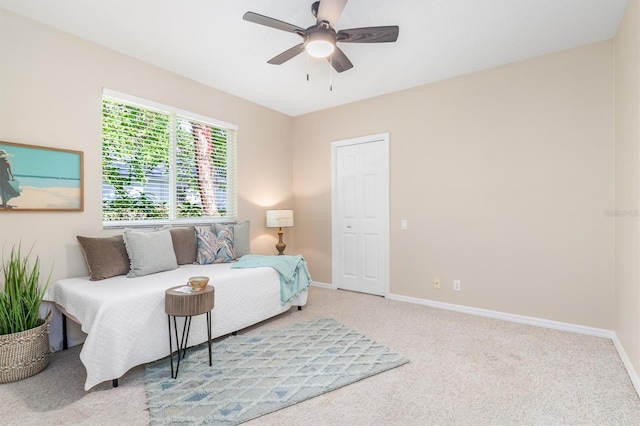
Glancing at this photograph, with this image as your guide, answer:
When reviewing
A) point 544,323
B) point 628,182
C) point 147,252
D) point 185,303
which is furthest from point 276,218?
point 628,182

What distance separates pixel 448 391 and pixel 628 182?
2008mm

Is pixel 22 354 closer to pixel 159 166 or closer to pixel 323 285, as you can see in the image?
pixel 159 166

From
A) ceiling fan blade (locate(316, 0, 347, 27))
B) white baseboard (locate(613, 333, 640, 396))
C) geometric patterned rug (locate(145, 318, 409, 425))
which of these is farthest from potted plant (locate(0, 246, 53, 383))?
white baseboard (locate(613, 333, 640, 396))

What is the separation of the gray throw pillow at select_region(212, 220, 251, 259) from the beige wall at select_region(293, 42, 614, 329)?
6.07 feet

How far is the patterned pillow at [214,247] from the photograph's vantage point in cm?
346

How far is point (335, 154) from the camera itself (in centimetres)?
476

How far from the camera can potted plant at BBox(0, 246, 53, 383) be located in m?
2.16

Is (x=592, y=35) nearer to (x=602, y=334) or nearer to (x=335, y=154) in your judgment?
(x=602, y=334)

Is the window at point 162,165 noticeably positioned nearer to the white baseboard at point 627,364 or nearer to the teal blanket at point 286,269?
the teal blanket at point 286,269

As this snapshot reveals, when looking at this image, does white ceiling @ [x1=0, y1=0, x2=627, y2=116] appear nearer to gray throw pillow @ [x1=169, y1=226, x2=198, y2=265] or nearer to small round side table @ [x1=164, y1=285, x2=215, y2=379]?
gray throw pillow @ [x1=169, y1=226, x2=198, y2=265]

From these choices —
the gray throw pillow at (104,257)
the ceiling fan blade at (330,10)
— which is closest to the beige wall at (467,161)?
the gray throw pillow at (104,257)

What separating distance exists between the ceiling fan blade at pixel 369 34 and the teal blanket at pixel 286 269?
7.05 ft

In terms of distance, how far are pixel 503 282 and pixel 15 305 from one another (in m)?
4.17

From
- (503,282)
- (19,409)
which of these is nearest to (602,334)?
(503,282)
